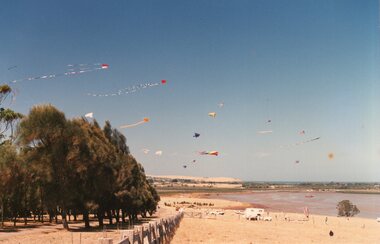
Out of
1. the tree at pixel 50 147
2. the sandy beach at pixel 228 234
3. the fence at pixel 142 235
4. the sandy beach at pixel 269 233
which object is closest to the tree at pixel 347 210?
the sandy beach at pixel 269 233

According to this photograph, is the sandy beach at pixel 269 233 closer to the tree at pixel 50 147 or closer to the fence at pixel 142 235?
the fence at pixel 142 235

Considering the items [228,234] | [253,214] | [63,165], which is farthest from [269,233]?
[253,214]

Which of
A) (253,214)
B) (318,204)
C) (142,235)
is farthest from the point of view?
(318,204)

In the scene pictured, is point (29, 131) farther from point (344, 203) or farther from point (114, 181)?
point (344, 203)

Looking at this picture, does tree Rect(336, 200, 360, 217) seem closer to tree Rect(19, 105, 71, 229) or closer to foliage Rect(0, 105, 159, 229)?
foliage Rect(0, 105, 159, 229)

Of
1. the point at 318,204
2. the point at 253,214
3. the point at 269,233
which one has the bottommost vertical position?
the point at 318,204

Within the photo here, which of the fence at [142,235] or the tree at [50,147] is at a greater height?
the tree at [50,147]

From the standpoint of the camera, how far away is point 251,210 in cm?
5756

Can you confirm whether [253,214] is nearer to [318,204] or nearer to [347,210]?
[347,210]

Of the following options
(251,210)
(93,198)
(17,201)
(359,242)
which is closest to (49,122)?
(93,198)

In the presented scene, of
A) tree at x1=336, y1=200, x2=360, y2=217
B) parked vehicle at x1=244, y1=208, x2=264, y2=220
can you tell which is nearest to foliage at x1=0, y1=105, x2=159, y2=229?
parked vehicle at x1=244, y1=208, x2=264, y2=220

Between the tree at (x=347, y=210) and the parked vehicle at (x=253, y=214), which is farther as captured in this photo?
the tree at (x=347, y=210)

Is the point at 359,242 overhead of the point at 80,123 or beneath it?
beneath

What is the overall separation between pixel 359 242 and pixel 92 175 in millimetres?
22173
